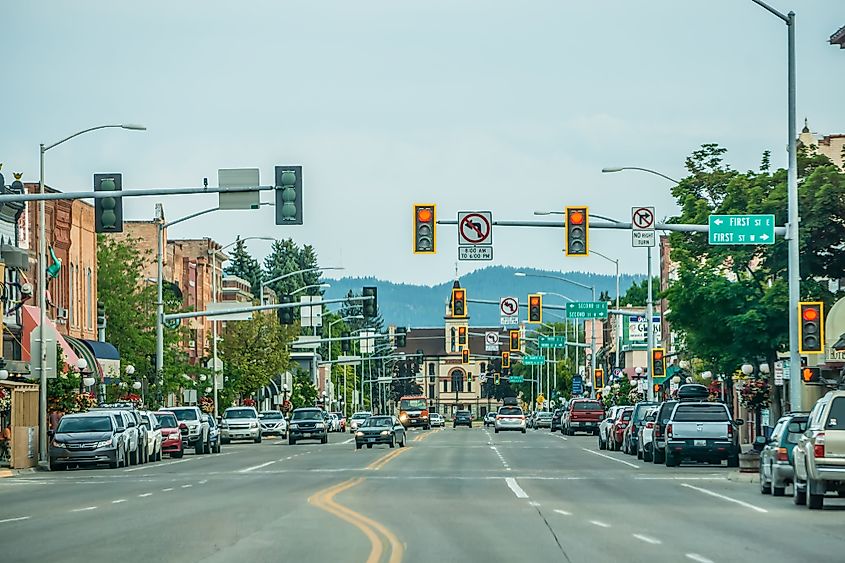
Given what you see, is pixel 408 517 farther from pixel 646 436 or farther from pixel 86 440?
pixel 646 436

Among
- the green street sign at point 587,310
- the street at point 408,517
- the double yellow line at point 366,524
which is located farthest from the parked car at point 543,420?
the double yellow line at point 366,524

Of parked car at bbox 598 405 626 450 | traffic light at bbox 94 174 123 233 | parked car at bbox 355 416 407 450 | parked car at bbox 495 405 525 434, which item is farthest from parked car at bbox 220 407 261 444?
traffic light at bbox 94 174 123 233

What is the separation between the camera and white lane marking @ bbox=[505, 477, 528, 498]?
29900 mm

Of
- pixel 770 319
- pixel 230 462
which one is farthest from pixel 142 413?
pixel 770 319

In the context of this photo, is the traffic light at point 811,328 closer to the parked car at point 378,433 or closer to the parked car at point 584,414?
the parked car at point 378,433

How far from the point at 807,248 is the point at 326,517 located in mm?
26054

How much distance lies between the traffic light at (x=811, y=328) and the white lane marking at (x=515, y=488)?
7.14 m

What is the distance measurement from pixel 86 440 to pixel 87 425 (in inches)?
26.1

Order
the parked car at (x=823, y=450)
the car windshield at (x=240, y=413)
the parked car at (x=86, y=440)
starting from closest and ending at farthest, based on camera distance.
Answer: the parked car at (x=823, y=450), the parked car at (x=86, y=440), the car windshield at (x=240, y=413)

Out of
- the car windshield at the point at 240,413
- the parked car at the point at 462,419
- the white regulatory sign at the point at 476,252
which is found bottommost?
the parked car at the point at 462,419

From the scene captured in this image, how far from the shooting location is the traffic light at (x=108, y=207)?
31219 mm

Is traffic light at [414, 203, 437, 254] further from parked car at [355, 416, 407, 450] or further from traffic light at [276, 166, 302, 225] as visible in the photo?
parked car at [355, 416, 407, 450]

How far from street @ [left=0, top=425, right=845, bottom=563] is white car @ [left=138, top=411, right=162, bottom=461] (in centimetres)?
1008

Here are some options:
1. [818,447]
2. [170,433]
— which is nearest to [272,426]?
[170,433]
